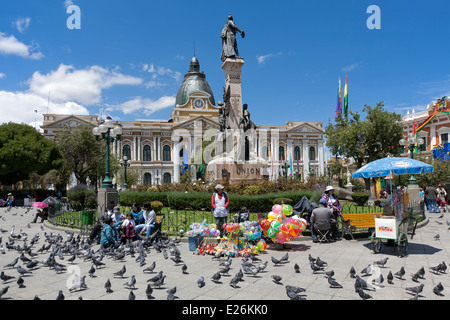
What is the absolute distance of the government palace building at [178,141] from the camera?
56.1 meters

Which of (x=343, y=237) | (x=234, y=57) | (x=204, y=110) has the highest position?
(x=204, y=110)

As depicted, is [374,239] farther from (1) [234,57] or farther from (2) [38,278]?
(1) [234,57]

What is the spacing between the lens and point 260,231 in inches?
285

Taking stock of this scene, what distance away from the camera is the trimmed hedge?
484 inches

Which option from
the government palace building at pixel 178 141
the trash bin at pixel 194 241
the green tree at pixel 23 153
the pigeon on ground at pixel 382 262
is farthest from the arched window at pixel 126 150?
the pigeon on ground at pixel 382 262

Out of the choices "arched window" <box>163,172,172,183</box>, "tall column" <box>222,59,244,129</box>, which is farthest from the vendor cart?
"arched window" <box>163,172,172,183</box>

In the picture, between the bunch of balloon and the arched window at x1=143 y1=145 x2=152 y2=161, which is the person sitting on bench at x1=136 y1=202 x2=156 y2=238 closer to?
the bunch of balloon

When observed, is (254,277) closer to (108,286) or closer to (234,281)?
(234,281)

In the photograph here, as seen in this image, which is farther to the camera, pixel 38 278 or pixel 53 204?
pixel 53 204

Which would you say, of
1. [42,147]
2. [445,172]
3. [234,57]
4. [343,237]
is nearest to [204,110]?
[42,147]

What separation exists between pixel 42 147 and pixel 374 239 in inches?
1322

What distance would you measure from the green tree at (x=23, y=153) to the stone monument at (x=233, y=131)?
2350 centimetres

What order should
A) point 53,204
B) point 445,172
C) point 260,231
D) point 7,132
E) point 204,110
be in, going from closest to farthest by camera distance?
point 260,231 → point 53,204 → point 445,172 → point 7,132 → point 204,110

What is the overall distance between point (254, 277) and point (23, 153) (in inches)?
1260
